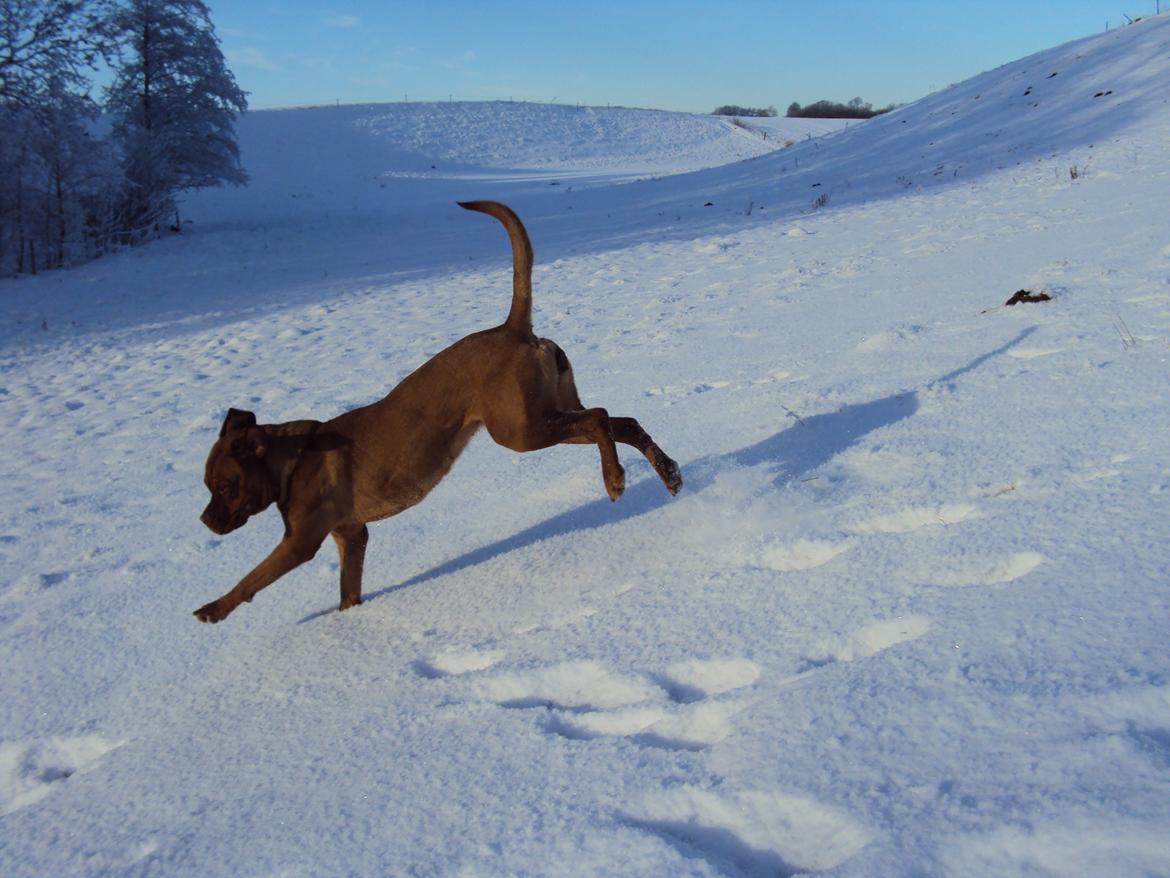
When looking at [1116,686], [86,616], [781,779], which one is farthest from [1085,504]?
[86,616]

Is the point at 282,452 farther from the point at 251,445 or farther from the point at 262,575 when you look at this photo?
the point at 262,575

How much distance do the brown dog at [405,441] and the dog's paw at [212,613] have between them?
0.42 feet

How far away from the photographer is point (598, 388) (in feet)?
19.5

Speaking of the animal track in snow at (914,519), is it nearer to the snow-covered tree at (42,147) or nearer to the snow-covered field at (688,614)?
the snow-covered field at (688,614)

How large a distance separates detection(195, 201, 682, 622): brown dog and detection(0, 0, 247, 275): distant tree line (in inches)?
508

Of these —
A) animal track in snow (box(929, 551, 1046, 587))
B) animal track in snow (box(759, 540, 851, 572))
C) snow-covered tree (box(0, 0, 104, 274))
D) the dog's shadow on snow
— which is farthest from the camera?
snow-covered tree (box(0, 0, 104, 274))

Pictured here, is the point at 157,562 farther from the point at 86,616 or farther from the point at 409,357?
the point at 409,357

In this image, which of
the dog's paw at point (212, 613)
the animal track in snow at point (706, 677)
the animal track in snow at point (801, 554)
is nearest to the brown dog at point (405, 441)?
the dog's paw at point (212, 613)

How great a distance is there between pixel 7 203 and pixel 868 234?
11947 millimetres

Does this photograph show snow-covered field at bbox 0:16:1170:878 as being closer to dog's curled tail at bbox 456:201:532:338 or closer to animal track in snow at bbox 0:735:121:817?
animal track in snow at bbox 0:735:121:817

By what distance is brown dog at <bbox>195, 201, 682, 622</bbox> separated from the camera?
3.34m

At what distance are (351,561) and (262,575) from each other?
339mm

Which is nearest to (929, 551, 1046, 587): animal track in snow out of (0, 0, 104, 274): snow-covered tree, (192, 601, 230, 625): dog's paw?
(192, 601, 230, 625): dog's paw

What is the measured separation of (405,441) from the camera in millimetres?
3465
